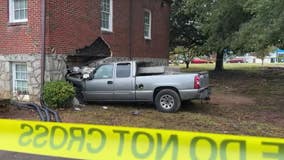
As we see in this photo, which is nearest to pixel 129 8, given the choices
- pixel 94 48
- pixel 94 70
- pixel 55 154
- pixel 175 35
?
pixel 94 48

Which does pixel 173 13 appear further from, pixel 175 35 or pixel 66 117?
pixel 66 117

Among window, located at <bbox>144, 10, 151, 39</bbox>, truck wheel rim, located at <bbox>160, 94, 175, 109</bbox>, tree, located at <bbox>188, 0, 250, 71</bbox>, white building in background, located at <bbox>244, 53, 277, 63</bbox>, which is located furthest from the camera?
white building in background, located at <bbox>244, 53, 277, 63</bbox>

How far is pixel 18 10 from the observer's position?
48.5 feet

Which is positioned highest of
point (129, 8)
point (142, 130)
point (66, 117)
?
point (129, 8)

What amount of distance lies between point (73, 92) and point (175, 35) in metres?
19.1

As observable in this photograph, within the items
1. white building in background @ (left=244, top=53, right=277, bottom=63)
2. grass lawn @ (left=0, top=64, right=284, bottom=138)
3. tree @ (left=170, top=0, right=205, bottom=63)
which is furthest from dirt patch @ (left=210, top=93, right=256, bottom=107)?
white building in background @ (left=244, top=53, right=277, bottom=63)

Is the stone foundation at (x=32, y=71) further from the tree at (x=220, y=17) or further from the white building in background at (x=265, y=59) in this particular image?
the white building in background at (x=265, y=59)

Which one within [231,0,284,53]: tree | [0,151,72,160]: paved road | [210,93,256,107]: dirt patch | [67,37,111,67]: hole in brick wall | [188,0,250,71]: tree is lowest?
[0,151,72,160]: paved road

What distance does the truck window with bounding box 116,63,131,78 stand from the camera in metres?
13.3

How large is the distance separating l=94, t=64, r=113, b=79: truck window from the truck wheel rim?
198cm

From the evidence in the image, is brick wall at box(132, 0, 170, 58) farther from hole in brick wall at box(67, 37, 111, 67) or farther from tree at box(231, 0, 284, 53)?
tree at box(231, 0, 284, 53)

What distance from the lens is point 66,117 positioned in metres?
11.6

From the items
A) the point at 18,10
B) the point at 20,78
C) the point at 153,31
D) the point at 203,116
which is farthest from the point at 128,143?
the point at 153,31

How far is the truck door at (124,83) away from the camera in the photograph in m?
13.1
